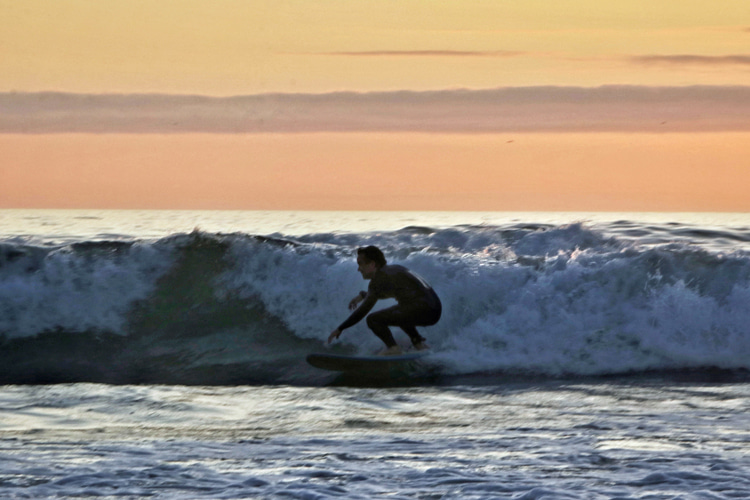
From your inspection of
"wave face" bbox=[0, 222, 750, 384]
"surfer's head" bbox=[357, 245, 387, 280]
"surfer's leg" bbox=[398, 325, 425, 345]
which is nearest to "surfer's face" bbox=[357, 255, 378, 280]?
"surfer's head" bbox=[357, 245, 387, 280]

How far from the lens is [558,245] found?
17938mm

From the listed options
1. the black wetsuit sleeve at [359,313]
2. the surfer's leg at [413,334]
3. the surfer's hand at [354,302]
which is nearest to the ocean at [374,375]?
the surfer's leg at [413,334]

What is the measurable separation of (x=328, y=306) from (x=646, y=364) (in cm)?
500

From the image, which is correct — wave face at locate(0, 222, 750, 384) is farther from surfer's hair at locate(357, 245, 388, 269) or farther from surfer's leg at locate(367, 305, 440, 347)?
surfer's hair at locate(357, 245, 388, 269)

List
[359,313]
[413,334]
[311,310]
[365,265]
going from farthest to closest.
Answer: [311,310] < [413,334] < [365,265] < [359,313]

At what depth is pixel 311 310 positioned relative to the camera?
14156 millimetres

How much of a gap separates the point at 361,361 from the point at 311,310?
3952 mm

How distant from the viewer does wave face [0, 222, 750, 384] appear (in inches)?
472

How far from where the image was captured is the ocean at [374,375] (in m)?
5.99

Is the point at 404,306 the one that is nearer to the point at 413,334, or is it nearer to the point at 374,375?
the point at 413,334

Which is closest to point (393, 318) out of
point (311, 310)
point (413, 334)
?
point (413, 334)

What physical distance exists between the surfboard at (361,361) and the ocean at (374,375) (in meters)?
0.15

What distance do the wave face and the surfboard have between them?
31 cm

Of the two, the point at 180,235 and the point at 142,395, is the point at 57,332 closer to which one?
the point at 180,235
